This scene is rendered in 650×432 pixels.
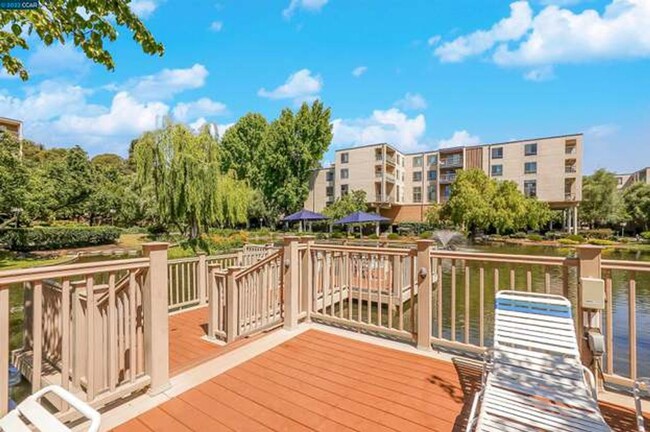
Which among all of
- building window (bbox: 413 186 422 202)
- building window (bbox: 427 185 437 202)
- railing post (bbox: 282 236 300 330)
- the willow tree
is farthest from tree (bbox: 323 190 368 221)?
railing post (bbox: 282 236 300 330)

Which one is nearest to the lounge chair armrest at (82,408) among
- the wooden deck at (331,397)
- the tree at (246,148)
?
the wooden deck at (331,397)

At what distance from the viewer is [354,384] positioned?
2693mm

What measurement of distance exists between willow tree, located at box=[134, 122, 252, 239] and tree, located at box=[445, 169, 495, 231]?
699 inches

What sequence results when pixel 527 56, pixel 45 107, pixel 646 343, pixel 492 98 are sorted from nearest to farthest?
1. pixel 646 343
2. pixel 527 56
3. pixel 492 98
4. pixel 45 107

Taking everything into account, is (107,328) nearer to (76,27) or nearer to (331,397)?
(331,397)

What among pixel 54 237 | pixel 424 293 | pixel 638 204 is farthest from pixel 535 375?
pixel 638 204

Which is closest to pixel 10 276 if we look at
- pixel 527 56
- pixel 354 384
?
pixel 354 384

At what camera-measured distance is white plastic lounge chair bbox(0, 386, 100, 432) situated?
1191mm

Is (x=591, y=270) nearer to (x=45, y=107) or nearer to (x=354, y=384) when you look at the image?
(x=354, y=384)

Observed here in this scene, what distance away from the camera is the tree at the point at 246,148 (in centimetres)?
3108

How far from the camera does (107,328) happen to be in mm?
2266

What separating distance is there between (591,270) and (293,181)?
28886 millimetres

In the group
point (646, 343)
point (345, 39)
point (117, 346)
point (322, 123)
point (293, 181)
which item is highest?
point (322, 123)

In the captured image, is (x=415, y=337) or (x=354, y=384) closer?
(x=354, y=384)
